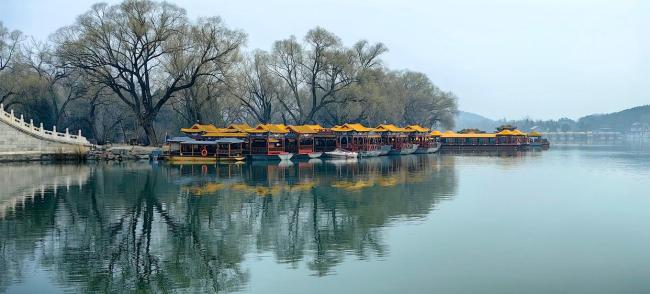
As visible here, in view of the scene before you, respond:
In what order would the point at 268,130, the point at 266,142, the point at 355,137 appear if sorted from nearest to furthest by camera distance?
the point at 268,130, the point at 266,142, the point at 355,137

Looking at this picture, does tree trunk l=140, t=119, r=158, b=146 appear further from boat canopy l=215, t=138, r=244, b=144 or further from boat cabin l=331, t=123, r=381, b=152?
→ boat cabin l=331, t=123, r=381, b=152

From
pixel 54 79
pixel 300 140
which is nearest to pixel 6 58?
pixel 54 79

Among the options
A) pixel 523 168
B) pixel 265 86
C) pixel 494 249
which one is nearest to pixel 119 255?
pixel 494 249

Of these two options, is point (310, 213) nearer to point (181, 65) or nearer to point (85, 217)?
point (85, 217)

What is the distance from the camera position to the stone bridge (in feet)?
154

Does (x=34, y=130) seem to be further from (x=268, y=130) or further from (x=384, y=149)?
(x=384, y=149)

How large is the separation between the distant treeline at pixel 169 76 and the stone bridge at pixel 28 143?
610cm

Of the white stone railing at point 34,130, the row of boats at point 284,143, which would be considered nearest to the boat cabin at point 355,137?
the row of boats at point 284,143

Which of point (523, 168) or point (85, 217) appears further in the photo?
point (523, 168)

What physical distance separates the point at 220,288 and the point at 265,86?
184 ft

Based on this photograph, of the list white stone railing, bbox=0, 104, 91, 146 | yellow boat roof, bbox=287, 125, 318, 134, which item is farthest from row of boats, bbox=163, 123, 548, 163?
white stone railing, bbox=0, 104, 91, 146

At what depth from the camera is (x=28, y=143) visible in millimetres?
48250

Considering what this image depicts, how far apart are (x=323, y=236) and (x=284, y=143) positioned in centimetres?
3849

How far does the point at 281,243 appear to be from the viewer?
58.5 feet
